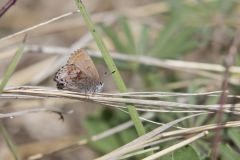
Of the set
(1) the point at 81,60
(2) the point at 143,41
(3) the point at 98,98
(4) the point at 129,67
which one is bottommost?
(3) the point at 98,98

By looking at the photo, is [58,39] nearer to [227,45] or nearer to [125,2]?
[125,2]

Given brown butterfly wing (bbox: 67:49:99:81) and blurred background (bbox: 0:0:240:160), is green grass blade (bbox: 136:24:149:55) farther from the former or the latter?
brown butterfly wing (bbox: 67:49:99:81)

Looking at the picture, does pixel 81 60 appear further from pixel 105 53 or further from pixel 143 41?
pixel 143 41

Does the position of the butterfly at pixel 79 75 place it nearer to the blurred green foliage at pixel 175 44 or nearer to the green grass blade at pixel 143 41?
the blurred green foliage at pixel 175 44

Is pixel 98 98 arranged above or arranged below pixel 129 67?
below

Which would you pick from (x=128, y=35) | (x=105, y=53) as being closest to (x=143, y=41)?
(x=128, y=35)

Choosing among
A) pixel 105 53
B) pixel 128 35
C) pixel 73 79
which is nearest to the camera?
pixel 105 53

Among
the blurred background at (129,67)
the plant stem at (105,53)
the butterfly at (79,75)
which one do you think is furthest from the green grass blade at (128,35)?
the plant stem at (105,53)

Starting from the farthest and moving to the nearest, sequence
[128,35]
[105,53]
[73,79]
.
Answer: [128,35], [73,79], [105,53]
